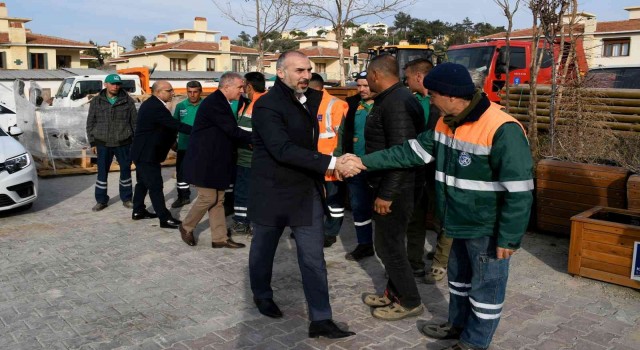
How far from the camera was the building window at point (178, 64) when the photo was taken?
55.2 metres

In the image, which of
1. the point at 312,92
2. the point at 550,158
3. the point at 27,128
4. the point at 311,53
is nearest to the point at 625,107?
the point at 550,158

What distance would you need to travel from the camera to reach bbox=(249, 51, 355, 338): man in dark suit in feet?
A: 13.1

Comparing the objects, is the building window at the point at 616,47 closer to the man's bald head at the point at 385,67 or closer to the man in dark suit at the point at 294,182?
the man's bald head at the point at 385,67

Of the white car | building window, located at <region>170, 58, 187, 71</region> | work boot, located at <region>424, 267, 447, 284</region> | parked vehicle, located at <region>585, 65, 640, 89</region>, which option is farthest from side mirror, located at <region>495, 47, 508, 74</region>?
building window, located at <region>170, 58, 187, 71</region>

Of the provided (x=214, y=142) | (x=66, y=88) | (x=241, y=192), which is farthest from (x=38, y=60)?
(x=214, y=142)

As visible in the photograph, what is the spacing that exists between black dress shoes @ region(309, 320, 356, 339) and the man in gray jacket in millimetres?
5019

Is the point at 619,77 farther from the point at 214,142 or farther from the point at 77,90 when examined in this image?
the point at 77,90

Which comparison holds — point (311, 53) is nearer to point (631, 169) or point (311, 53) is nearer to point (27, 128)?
point (27, 128)

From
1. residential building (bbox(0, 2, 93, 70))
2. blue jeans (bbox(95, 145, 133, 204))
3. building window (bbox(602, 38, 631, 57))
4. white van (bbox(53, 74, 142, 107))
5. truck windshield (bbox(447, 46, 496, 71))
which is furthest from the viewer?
residential building (bbox(0, 2, 93, 70))

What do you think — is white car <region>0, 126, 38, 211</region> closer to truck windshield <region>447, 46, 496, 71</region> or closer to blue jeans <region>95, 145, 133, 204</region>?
blue jeans <region>95, 145, 133, 204</region>

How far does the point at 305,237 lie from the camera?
4.07m

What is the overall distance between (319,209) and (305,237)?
0.23 metres

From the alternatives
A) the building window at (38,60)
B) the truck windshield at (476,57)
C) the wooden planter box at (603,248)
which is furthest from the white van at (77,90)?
the building window at (38,60)

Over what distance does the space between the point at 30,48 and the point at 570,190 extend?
160 feet
